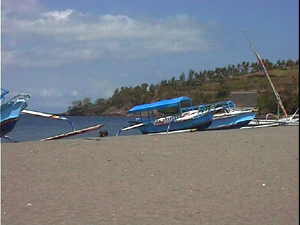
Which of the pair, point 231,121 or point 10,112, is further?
point 231,121

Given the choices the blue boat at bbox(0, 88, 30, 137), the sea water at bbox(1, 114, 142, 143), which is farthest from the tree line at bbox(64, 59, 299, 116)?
the blue boat at bbox(0, 88, 30, 137)

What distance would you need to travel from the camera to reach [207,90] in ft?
354

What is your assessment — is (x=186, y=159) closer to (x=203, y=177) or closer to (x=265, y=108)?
(x=203, y=177)

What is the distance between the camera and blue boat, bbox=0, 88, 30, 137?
23.0 meters

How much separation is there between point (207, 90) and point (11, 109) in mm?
86951

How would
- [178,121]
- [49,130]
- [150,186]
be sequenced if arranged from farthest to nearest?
[49,130] → [178,121] → [150,186]

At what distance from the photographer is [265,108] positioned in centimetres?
6775

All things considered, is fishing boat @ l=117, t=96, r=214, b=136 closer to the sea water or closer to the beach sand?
the sea water

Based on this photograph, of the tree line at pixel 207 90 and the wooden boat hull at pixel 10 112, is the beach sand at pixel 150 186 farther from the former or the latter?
the tree line at pixel 207 90

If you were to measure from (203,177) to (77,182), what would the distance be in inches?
101

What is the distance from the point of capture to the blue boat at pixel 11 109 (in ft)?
75.3

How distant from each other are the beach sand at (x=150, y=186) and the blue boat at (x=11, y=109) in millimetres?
8930

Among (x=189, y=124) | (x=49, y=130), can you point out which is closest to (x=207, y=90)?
(x=49, y=130)

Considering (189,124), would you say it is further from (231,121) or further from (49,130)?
(49,130)
